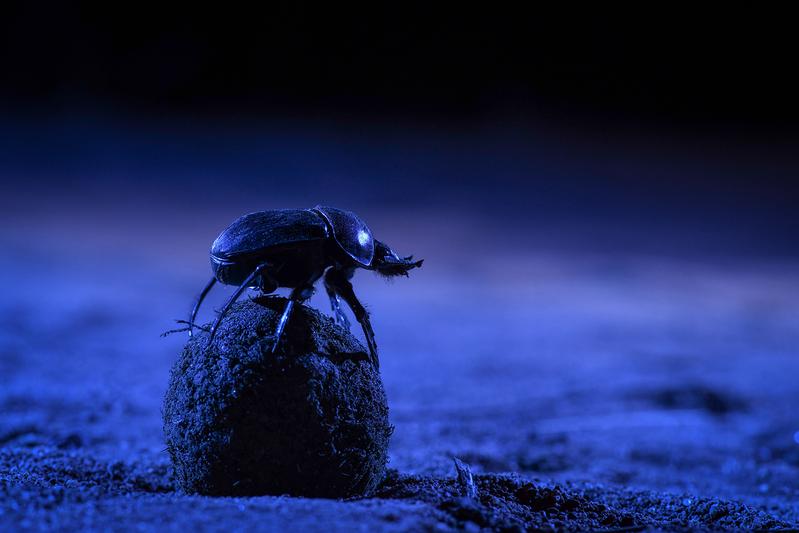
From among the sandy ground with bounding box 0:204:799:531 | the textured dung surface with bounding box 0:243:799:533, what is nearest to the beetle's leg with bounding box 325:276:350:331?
the textured dung surface with bounding box 0:243:799:533

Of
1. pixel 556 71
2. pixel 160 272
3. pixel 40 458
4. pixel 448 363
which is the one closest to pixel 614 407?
pixel 448 363

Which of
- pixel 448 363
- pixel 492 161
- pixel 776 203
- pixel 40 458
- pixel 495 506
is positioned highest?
pixel 492 161

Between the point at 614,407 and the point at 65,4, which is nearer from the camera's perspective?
the point at 614,407

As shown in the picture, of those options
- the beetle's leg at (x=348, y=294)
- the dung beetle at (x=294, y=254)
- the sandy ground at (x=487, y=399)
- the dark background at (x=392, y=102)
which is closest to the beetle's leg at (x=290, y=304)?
the dung beetle at (x=294, y=254)

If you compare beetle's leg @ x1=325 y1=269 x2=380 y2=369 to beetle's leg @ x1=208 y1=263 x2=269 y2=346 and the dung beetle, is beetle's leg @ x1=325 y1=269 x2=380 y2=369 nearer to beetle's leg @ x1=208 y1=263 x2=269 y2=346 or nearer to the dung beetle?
the dung beetle

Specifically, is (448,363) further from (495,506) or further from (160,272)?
(160,272)

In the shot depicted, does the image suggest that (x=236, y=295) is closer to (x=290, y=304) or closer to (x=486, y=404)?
(x=290, y=304)
